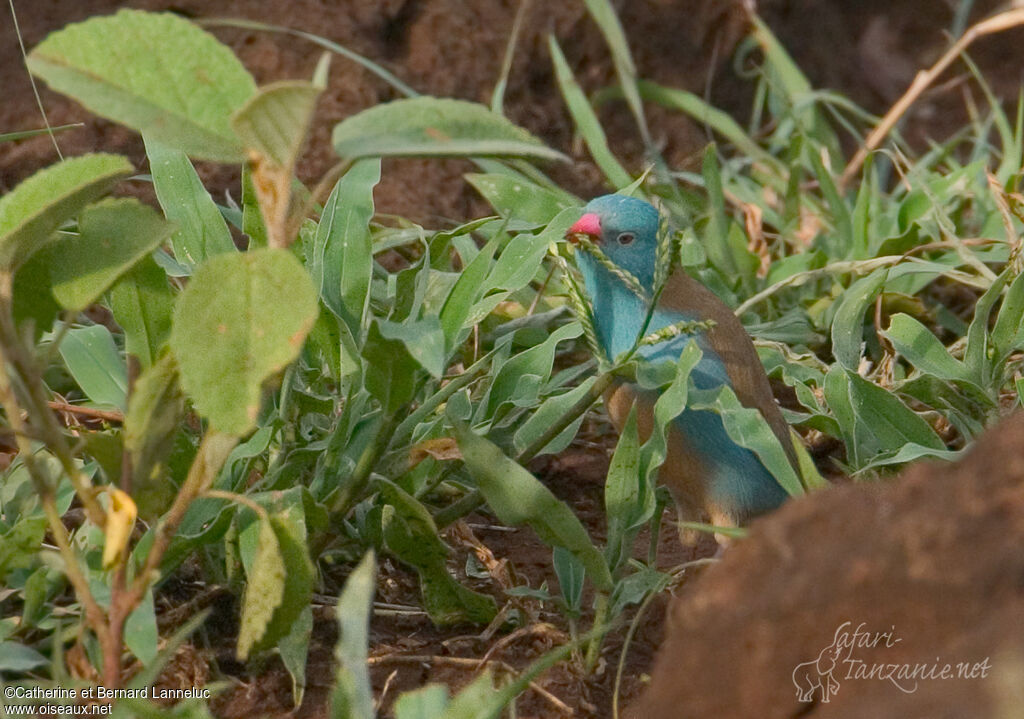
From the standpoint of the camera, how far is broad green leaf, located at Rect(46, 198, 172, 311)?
1.77 metres

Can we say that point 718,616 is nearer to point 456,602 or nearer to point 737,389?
point 456,602

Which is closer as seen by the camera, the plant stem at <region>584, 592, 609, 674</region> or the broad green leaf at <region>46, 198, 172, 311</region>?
the broad green leaf at <region>46, 198, 172, 311</region>

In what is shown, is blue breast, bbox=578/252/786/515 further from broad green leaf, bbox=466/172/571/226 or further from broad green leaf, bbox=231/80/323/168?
broad green leaf, bbox=231/80/323/168

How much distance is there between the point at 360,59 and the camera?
3.71m

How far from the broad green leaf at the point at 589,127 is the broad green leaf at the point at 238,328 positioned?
91.2 inches

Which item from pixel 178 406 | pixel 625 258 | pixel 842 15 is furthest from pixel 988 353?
pixel 842 15

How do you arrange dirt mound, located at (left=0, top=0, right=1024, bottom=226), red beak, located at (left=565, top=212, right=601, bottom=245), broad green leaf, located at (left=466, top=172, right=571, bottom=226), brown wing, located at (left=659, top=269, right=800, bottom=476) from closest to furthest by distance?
brown wing, located at (left=659, top=269, right=800, bottom=476), red beak, located at (left=565, top=212, right=601, bottom=245), broad green leaf, located at (left=466, top=172, right=571, bottom=226), dirt mound, located at (left=0, top=0, right=1024, bottom=226)

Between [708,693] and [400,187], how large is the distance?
2552 millimetres

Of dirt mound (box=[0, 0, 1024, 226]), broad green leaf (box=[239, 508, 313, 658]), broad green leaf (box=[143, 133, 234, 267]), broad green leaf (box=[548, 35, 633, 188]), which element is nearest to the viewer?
broad green leaf (box=[239, 508, 313, 658])

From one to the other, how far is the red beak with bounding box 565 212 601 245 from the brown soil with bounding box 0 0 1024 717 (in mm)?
521

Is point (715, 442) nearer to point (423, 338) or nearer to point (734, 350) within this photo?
point (734, 350)

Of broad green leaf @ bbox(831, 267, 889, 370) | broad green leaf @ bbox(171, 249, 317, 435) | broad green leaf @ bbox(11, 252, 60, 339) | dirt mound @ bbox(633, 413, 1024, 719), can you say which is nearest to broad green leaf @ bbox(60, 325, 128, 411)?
broad green leaf @ bbox(11, 252, 60, 339)

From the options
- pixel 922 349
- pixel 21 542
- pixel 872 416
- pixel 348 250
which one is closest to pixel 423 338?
pixel 348 250

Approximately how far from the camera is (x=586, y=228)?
272 cm
